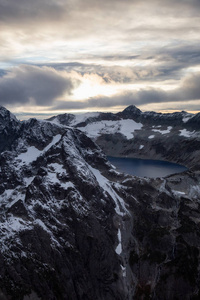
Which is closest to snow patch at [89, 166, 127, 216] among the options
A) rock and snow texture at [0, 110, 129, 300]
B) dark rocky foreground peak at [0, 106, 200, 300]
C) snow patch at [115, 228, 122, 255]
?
rock and snow texture at [0, 110, 129, 300]

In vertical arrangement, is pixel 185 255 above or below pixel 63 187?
below

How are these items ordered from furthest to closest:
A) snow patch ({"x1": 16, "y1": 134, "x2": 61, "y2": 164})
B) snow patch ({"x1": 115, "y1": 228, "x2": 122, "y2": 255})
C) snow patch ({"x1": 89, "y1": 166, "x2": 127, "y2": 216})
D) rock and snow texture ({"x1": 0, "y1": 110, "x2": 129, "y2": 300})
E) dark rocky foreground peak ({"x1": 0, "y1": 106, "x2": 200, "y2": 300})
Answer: snow patch ({"x1": 16, "y1": 134, "x2": 61, "y2": 164})
snow patch ({"x1": 89, "y1": 166, "x2": 127, "y2": 216})
snow patch ({"x1": 115, "y1": 228, "x2": 122, "y2": 255})
dark rocky foreground peak ({"x1": 0, "y1": 106, "x2": 200, "y2": 300})
rock and snow texture ({"x1": 0, "y1": 110, "x2": 129, "y2": 300})

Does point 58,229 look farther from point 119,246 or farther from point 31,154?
point 31,154

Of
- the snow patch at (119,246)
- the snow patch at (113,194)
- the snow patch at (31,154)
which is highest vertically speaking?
the snow patch at (31,154)

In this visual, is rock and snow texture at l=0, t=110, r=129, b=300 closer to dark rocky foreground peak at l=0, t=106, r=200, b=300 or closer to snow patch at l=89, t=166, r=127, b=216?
snow patch at l=89, t=166, r=127, b=216

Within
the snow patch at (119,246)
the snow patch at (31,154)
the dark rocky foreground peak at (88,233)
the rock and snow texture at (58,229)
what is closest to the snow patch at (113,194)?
the rock and snow texture at (58,229)

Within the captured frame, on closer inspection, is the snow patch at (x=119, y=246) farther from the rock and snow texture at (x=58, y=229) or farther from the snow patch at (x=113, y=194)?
the snow patch at (x=113, y=194)

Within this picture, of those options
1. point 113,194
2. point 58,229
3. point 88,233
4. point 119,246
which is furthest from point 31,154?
point 119,246

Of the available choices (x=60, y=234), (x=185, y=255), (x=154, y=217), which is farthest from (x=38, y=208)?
(x=185, y=255)

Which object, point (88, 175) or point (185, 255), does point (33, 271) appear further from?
point (185, 255)
